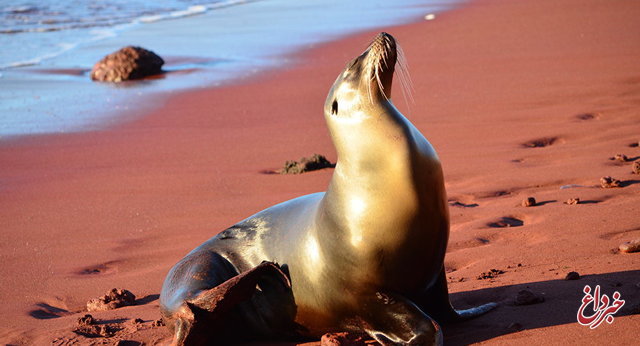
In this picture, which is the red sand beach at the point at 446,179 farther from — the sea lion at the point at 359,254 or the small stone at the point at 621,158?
the sea lion at the point at 359,254

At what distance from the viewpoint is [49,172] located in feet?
27.1

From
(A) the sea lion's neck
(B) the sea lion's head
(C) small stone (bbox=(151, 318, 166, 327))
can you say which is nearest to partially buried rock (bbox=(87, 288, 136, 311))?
(C) small stone (bbox=(151, 318, 166, 327))

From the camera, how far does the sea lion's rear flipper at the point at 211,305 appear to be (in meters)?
3.78

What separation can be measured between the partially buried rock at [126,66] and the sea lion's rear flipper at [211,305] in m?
10.5

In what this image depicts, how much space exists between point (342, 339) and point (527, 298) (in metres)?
0.94

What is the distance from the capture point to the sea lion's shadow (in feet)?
11.9

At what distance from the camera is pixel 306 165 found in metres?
7.64

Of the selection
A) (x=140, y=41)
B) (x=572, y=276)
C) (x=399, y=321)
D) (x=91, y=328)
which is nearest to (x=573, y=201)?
(x=572, y=276)

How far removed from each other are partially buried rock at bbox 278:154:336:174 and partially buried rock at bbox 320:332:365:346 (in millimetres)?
3939

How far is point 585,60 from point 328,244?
9.01 metres

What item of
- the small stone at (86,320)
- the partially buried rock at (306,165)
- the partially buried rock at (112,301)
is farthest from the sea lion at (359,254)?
the partially buried rock at (306,165)

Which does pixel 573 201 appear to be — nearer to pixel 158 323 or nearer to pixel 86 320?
pixel 158 323

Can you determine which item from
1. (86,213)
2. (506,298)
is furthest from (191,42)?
(506,298)

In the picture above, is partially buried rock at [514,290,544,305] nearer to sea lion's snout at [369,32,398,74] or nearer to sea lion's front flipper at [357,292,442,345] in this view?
sea lion's front flipper at [357,292,442,345]
